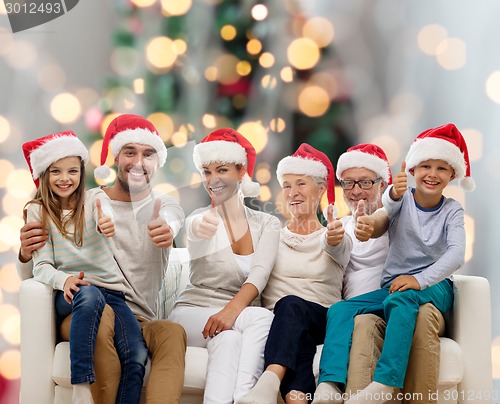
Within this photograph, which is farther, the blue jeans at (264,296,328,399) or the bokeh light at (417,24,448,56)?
the bokeh light at (417,24,448,56)

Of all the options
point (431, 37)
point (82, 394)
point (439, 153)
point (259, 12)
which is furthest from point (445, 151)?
point (82, 394)

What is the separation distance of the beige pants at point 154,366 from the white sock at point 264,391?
165 millimetres

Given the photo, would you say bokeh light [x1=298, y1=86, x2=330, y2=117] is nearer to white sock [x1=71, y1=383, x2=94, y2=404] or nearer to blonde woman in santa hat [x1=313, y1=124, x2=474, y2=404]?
blonde woman in santa hat [x1=313, y1=124, x2=474, y2=404]

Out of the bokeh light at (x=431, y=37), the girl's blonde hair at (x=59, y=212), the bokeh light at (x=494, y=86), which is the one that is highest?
the bokeh light at (x=431, y=37)

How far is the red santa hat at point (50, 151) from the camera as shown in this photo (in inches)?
74.9

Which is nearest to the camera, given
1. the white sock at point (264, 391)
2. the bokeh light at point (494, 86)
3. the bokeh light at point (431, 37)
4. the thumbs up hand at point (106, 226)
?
the white sock at point (264, 391)

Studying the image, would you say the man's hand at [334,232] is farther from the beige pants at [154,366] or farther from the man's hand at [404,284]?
the beige pants at [154,366]

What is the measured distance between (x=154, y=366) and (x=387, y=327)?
1.81 ft

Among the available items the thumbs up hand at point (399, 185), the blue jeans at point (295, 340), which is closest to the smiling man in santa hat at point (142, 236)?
the blue jeans at point (295, 340)

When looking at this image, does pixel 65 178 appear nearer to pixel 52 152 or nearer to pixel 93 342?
pixel 52 152

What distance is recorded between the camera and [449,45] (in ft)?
8.33

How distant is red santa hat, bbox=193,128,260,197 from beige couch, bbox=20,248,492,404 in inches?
20.1

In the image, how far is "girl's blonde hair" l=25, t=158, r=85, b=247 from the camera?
185cm

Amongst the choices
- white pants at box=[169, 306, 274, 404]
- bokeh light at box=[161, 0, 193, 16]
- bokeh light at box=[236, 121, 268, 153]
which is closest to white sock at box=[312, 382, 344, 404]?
white pants at box=[169, 306, 274, 404]
